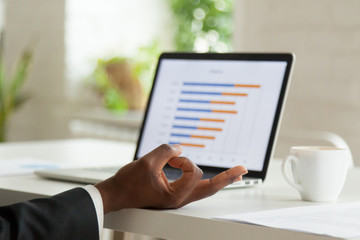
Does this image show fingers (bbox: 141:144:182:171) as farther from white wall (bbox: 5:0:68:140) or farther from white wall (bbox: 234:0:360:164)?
white wall (bbox: 5:0:68:140)

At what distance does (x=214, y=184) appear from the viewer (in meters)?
1.08

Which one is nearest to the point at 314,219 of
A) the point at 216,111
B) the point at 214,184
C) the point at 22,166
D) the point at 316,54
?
the point at 214,184

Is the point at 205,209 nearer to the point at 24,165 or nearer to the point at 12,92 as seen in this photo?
the point at 24,165

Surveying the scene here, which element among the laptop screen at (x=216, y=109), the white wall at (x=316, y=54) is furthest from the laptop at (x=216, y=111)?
the white wall at (x=316, y=54)

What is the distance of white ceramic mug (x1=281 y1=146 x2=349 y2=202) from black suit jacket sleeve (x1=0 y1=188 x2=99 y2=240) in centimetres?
36

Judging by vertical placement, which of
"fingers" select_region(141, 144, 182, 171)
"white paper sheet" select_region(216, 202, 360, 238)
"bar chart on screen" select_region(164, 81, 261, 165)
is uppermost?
"bar chart on screen" select_region(164, 81, 261, 165)

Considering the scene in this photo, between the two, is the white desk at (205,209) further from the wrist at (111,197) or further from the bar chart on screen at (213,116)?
the bar chart on screen at (213,116)

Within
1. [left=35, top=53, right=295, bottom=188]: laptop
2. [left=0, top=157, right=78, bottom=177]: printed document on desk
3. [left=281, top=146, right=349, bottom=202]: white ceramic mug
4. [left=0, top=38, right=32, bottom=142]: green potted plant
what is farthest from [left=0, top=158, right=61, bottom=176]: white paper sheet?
[left=0, top=38, right=32, bottom=142]: green potted plant

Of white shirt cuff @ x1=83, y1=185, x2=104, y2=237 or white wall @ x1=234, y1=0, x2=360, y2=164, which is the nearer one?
white shirt cuff @ x1=83, y1=185, x2=104, y2=237

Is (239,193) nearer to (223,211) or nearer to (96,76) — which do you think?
(223,211)

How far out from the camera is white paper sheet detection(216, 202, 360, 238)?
90 centimetres

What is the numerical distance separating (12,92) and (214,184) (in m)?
4.09

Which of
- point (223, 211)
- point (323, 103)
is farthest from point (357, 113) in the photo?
point (223, 211)

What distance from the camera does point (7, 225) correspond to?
39.1 inches
